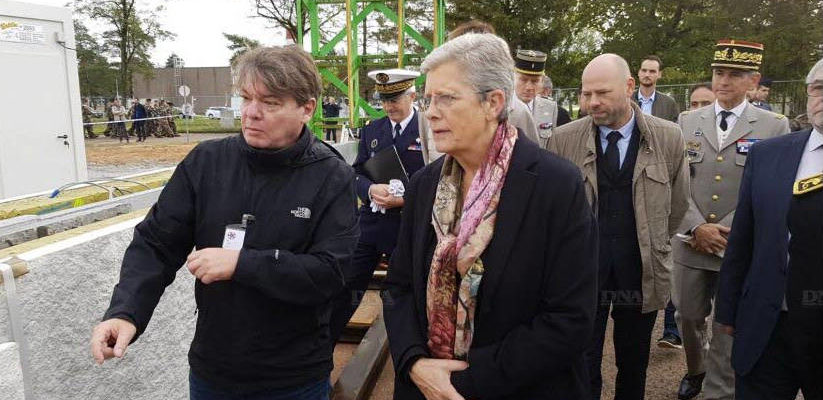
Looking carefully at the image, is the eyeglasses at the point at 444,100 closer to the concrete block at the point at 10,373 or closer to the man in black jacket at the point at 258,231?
the man in black jacket at the point at 258,231

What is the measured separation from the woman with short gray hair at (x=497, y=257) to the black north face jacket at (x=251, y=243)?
0.35m

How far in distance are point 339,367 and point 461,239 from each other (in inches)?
117

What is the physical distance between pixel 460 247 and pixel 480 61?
577mm

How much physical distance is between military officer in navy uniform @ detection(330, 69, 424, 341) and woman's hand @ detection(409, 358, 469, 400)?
7.43 ft

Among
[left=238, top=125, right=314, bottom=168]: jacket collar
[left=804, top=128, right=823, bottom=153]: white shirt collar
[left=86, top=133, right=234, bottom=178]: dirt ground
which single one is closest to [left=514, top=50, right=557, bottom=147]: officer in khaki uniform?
[left=804, top=128, right=823, bottom=153]: white shirt collar

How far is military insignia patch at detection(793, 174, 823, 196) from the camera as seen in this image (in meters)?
2.41

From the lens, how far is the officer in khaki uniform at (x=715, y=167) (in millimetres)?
3809

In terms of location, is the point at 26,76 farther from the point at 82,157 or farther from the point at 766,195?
the point at 766,195

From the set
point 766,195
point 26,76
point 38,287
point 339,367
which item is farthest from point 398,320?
point 26,76

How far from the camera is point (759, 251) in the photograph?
2627mm

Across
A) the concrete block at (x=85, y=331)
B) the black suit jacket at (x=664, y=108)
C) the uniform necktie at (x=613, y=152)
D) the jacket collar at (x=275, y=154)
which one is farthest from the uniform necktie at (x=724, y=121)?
the concrete block at (x=85, y=331)

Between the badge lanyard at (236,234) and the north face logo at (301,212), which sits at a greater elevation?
the north face logo at (301,212)

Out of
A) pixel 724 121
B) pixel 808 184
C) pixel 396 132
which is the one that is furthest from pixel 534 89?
pixel 808 184

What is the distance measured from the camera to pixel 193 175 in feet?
6.79
